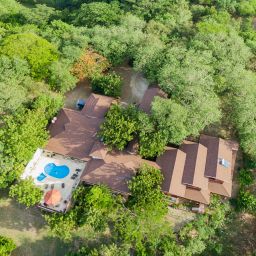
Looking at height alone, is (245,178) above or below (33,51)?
below

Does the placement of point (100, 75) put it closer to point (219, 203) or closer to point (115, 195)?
point (115, 195)

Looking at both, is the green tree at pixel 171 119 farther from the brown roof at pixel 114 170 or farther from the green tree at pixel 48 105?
the green tree at pixel 48 105

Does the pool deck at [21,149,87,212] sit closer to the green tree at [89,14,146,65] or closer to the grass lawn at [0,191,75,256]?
the grass lawn at [0,191,75,256]

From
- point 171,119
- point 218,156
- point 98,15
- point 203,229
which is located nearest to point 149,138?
point 171,119

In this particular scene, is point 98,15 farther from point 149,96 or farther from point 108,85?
point 149,96

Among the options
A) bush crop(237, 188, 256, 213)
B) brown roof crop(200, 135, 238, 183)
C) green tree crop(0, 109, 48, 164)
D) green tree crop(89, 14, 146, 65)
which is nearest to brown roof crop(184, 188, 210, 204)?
brown roof crop(200, 135, 238, 183)

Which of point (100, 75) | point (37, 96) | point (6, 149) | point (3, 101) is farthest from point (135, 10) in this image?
point (6, 149)
